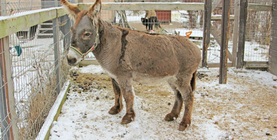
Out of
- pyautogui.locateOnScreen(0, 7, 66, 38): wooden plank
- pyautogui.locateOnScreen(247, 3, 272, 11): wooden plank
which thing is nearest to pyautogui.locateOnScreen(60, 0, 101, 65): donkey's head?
pyautogui.locateOnScreen(0, 7, 66, 38): wooden plank

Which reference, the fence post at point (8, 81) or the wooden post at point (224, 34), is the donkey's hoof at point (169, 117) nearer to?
the wooden post at point (224, 34)

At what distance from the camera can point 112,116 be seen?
4422 millimetres

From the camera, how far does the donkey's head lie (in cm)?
340

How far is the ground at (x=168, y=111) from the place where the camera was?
12.7ft

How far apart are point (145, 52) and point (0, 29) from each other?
228 cm

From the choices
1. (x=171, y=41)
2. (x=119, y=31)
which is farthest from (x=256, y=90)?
(x=119, y=31)

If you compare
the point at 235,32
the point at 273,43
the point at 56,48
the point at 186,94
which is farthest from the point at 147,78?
the point at 273,43

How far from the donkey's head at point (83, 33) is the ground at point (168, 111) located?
120cm

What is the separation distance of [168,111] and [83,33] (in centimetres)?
226

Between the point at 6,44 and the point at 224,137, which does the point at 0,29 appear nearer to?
the point at 6,44

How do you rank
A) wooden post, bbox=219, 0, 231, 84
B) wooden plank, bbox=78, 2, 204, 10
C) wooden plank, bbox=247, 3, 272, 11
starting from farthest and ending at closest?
wooden plank, bbox=247, 3, 272, 11 < wooden plank, bbox=78, 2, 204, 10 < wooden post, bbox=219, 0, 231, 84

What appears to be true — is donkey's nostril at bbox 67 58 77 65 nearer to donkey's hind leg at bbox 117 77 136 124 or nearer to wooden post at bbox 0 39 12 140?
donkey's hind leg at bbox 117 77 136 124

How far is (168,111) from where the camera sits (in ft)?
15.6

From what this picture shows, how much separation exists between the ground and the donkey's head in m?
1.20
